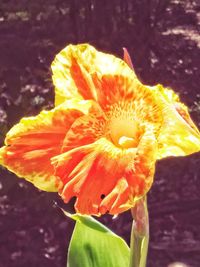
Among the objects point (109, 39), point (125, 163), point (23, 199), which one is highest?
point (125, 163)

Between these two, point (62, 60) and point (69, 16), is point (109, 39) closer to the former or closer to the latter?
point (69, 16)

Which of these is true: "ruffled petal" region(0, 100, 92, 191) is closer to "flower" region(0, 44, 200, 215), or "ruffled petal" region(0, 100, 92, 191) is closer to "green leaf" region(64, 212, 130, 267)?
"flower" region(0, 44, 200, 215)

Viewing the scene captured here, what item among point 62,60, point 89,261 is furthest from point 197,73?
point 62,60

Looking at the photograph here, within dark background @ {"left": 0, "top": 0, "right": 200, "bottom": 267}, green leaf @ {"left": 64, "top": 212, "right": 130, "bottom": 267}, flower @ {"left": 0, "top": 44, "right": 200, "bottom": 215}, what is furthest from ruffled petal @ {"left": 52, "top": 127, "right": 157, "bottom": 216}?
dark background @ {"left": 0, "top": 0, "right": 200, "bottom": 267}

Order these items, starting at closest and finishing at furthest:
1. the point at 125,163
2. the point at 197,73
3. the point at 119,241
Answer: the point at 125,163, the point at 119,241, the point at 197,73

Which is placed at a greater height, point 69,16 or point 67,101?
point 67,101

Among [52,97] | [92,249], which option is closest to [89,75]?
[92,249]

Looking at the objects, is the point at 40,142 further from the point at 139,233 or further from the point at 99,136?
the point at 139,233

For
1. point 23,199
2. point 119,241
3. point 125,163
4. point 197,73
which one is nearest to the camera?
point 125,163
